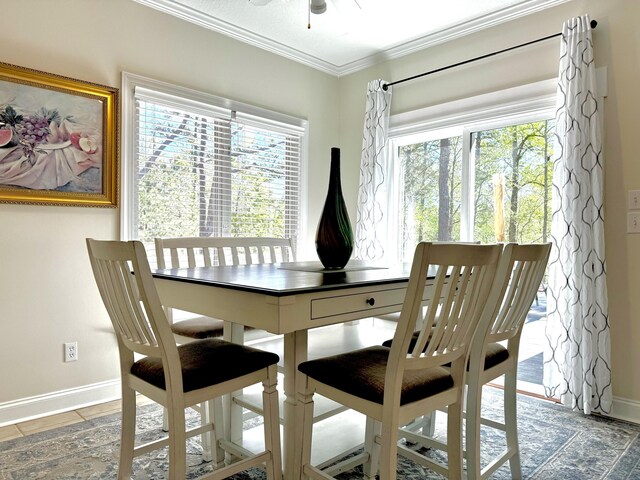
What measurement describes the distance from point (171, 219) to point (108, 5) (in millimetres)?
1392

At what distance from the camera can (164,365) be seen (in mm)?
1372

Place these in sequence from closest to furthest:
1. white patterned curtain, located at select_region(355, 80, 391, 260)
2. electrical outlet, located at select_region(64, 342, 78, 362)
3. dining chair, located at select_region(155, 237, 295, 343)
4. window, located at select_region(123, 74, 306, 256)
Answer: dining chair, located at select_region(155, 237, 295, 343) → electrical outlet, located at select_region(64, 342, 78, 362) → window, located at select_region(123, 74, 306, 256) → white patterned curtain, located at select_region(355, 80, 391, 260)

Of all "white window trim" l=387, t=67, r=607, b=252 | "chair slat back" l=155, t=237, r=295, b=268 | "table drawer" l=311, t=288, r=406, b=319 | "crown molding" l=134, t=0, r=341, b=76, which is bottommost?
"table drawer" l=311, t=288, r=406, b=319

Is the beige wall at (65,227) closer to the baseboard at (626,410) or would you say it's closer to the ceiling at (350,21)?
the ceiling at (350,21)

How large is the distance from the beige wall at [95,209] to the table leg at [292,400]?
1.72 meters

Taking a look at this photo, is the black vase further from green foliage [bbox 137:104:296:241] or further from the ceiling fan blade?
green foliage [bbox 137:104:296:241]

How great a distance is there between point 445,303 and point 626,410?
201 centimetres

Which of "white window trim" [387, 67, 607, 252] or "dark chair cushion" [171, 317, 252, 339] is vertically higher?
"white window trim" [387, 67, 607, 252]

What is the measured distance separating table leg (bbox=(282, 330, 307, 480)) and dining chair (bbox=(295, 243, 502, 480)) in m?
0.02

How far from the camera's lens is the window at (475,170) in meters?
3.04

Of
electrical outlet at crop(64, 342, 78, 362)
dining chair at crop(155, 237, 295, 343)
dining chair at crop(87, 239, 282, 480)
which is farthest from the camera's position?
electrical outlet at crop(64, 342, 78, 362)

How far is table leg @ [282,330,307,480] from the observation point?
5.01 ft

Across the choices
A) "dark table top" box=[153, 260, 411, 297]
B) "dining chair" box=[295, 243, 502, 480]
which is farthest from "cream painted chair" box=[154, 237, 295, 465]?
"dining chair" box=[295, 243, 502, 480]

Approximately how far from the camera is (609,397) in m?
2.54
